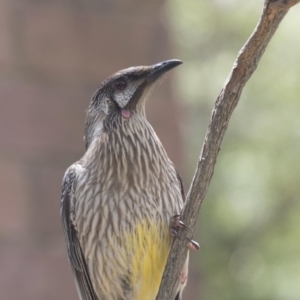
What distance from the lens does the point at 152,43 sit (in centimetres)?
574

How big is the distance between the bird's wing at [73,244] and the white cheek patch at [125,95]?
1.10ft

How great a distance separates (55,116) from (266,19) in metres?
3.27

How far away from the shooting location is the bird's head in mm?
3486

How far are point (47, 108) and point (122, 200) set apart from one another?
7.00 feet

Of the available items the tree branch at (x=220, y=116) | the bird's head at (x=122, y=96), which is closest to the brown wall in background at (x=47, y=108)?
the bird's head at (x=122, y=96)

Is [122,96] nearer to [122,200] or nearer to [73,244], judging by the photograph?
[122,200]

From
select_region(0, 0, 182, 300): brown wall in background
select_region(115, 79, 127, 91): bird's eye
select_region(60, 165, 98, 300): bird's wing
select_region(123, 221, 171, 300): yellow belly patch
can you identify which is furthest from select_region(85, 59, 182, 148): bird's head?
select_region(0, 0, 182, 300): brown wall in background

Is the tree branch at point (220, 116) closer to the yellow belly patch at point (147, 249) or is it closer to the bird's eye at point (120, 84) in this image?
the yellow belly patch at point (147, 249)

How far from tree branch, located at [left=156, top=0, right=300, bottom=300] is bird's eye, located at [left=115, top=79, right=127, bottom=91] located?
955 mm

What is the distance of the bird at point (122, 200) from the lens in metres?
3.37

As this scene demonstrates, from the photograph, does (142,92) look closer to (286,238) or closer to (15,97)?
(15,97)

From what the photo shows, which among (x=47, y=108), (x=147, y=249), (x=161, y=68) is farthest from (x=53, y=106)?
(x=147, y=249)

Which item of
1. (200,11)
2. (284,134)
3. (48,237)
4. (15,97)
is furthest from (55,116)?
(200,11)

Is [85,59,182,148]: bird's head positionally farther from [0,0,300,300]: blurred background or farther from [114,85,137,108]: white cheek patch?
[0,0,300,300]: blurred background
